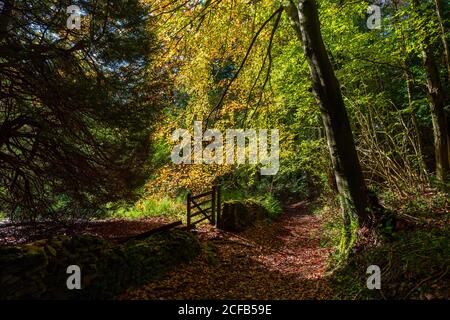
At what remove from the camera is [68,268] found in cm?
460

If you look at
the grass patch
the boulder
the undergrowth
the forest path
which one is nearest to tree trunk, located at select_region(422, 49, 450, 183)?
the undergrowth

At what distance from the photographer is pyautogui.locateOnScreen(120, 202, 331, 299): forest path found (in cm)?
544

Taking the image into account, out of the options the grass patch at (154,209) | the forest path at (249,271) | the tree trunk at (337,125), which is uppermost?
the tree trunk at (337,125)

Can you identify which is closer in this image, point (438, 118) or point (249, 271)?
point (249, 271)

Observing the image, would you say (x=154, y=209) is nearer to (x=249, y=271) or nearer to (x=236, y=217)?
(x=236, y=217)

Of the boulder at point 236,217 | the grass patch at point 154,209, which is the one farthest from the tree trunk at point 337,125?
the grass patch at point 154,209

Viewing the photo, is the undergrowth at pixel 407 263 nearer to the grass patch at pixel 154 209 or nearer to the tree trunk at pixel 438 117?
the tree trunk at pixel 438 117

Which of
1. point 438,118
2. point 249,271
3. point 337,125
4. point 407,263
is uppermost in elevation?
point 438,118

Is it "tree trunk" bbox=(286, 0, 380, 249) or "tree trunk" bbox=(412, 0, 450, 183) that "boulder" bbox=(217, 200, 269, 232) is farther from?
"tree trunk" bbox=(412, 0, 450, 183)

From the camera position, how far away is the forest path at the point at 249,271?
5441mm

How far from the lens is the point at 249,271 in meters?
6.89

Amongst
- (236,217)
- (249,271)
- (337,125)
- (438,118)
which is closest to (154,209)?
(236,217)
